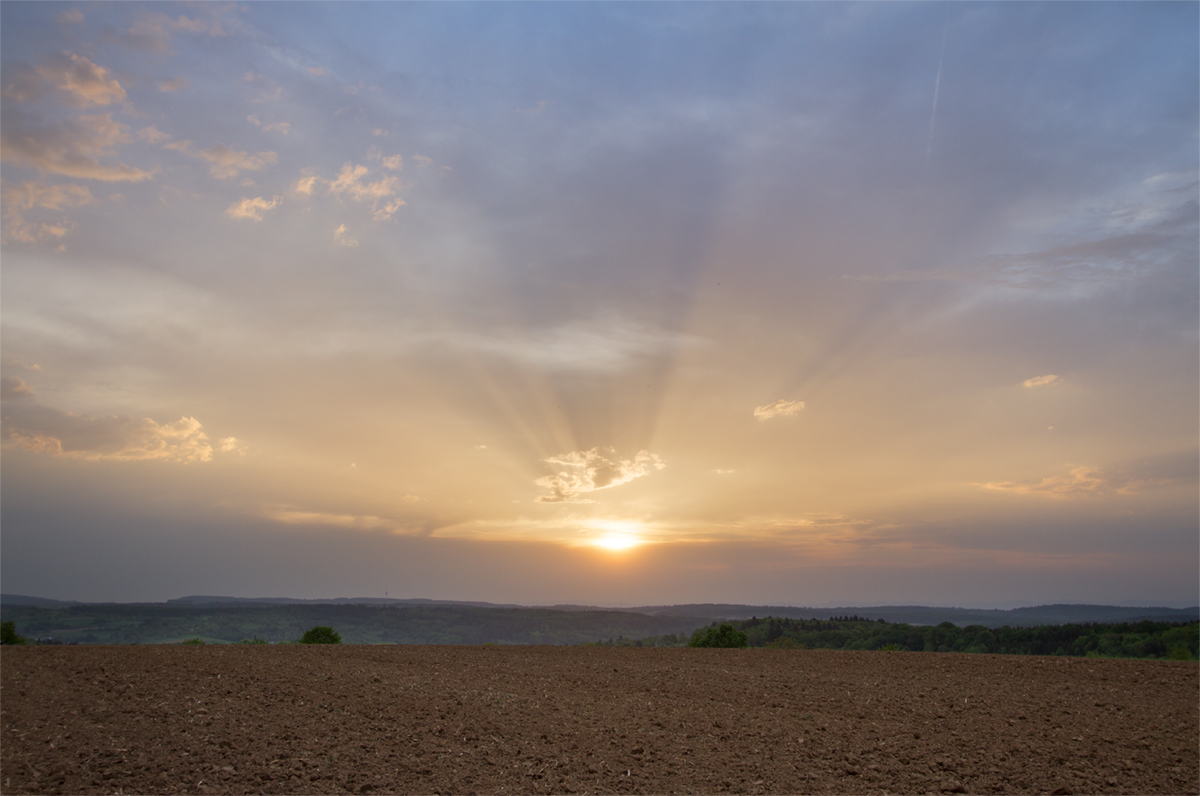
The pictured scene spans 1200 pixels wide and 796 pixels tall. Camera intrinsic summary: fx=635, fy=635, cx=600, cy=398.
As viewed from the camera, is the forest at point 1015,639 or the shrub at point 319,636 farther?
the shrub at point 319,636

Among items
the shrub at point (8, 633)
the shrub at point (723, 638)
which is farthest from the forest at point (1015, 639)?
the shrub at point (8, 633)

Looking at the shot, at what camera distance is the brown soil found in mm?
11062

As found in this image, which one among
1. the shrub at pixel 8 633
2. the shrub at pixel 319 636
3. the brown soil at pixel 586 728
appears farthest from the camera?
the shrub at pixel 319 636

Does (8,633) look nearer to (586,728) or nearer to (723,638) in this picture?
(586,728)

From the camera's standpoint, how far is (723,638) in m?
35.0

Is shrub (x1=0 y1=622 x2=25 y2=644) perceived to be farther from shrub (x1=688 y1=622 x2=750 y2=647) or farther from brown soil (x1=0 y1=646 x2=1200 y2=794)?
shrub (x1=688 y1=622 x2=750 y2=647)

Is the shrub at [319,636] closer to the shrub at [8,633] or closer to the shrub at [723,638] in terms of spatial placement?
the shrub at [8,633]

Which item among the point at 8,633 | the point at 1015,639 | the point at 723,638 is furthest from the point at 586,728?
the point at 1015,639

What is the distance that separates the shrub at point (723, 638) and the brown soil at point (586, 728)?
1243 centimetres

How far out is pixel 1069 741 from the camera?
44.6ft

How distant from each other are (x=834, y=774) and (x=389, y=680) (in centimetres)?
1291

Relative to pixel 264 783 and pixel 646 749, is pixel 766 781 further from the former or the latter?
pixel 264 783

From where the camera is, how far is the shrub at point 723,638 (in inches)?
1379

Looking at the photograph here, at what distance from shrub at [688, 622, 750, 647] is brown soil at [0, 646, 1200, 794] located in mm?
12427
